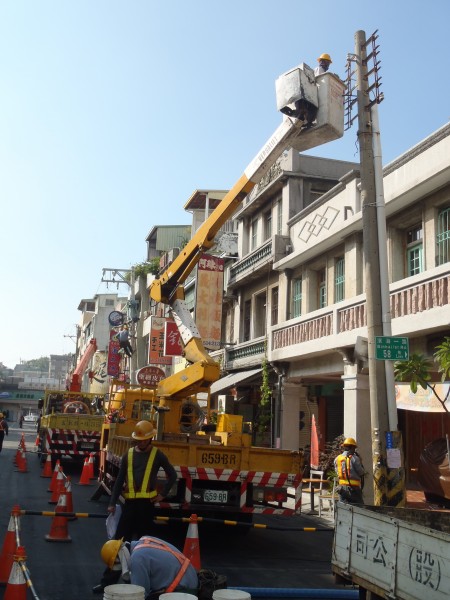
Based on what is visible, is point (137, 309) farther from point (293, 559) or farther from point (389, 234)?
point (293, 559)

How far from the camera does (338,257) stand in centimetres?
1833

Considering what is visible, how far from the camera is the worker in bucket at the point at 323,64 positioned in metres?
10.8

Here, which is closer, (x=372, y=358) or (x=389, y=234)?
(x=372, y=358)

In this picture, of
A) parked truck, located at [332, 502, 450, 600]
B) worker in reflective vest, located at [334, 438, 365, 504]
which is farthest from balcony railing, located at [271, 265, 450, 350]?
parked truck, located at [332, 502, 450, 600]

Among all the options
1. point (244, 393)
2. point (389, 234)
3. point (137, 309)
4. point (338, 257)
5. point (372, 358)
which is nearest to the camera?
point (372, 358)

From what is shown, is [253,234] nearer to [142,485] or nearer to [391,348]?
[391,348]

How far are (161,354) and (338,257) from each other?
16442 millimetres

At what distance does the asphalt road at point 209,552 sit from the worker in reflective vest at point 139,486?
80cm

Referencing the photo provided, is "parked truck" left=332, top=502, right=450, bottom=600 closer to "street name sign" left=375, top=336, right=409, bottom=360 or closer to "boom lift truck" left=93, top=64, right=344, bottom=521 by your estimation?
"street name sign" left=375, top=336, right=409, bottom=360

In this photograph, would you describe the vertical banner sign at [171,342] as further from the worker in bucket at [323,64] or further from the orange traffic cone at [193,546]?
the orange traffic cone at [193,546]

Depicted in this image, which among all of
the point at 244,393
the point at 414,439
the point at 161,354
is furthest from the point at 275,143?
the point at 161,354

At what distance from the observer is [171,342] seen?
82.6 ft

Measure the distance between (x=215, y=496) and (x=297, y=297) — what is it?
38.1 feet

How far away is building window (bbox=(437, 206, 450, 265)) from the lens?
13578 millimetres
